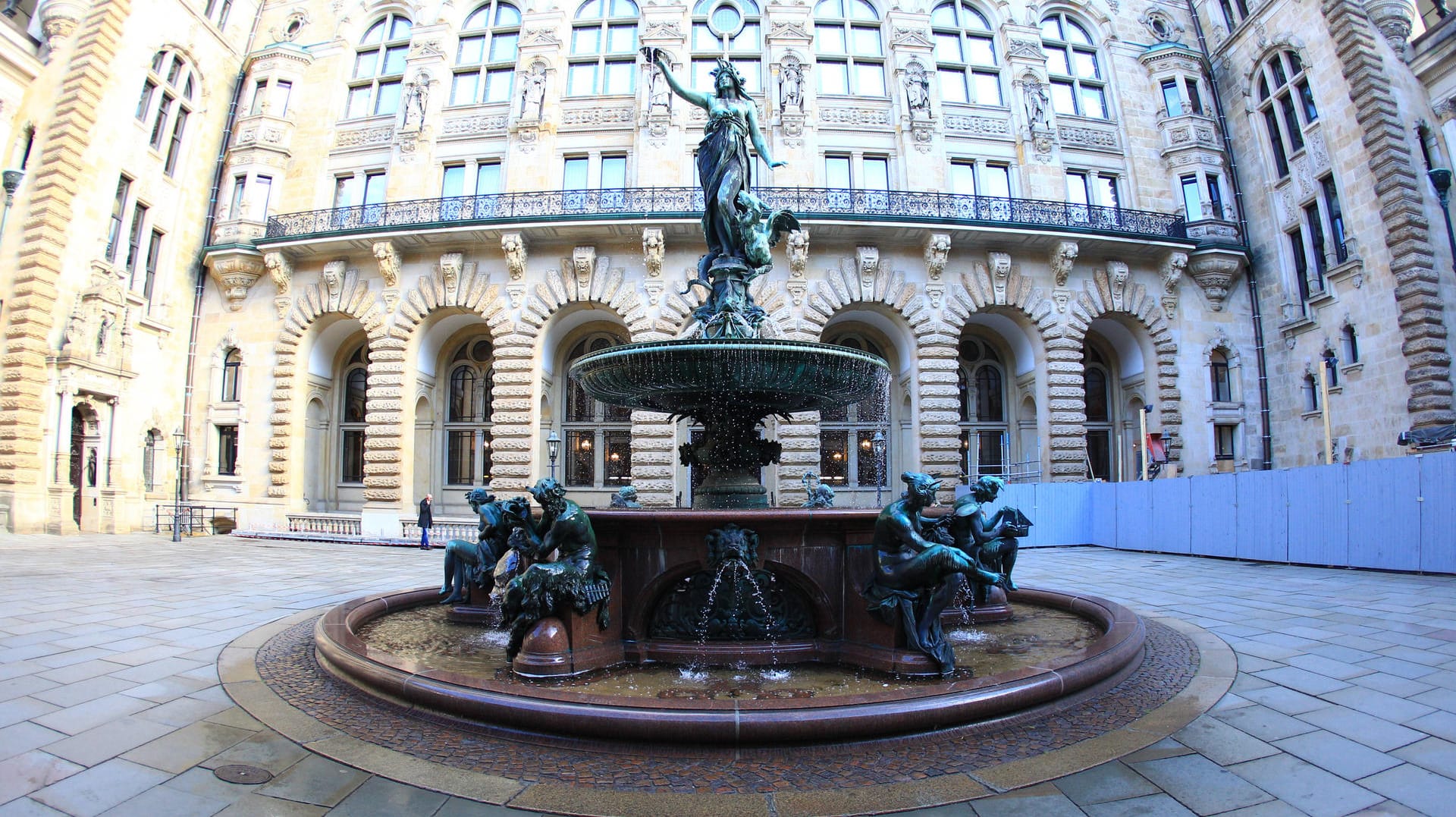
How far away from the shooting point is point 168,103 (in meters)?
24.4

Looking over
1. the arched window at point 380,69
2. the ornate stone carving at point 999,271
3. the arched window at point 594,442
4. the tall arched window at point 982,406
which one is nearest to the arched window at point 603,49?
the arched window at point 380,69

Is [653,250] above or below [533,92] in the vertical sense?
below

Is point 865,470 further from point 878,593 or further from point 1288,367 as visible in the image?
point 878,593

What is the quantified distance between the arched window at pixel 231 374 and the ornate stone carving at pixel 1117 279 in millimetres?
30198

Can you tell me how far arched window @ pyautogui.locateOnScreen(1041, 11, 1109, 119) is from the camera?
2541cm

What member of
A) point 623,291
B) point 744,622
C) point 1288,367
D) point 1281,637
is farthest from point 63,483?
point 1288,367

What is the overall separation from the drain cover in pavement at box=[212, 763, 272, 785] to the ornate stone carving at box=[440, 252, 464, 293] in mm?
21082

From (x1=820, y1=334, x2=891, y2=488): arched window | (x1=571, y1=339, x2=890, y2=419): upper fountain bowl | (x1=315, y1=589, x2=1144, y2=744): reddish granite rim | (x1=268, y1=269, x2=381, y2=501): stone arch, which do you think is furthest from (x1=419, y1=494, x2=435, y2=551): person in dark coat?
(x1=315, y1=589, x2=1144, y2=744): reddish granite rim

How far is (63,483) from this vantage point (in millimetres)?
20047

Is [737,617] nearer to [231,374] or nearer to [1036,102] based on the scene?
[1036,102]

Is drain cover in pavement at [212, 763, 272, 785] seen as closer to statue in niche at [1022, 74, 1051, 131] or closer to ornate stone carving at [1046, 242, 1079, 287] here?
ornate stone carving at [1046, 242, 1079, 287]

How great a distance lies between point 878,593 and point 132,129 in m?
29.4

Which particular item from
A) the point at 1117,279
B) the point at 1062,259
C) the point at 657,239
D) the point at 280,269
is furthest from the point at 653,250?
the point at 1117,279

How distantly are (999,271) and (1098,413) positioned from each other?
7.88 meters
